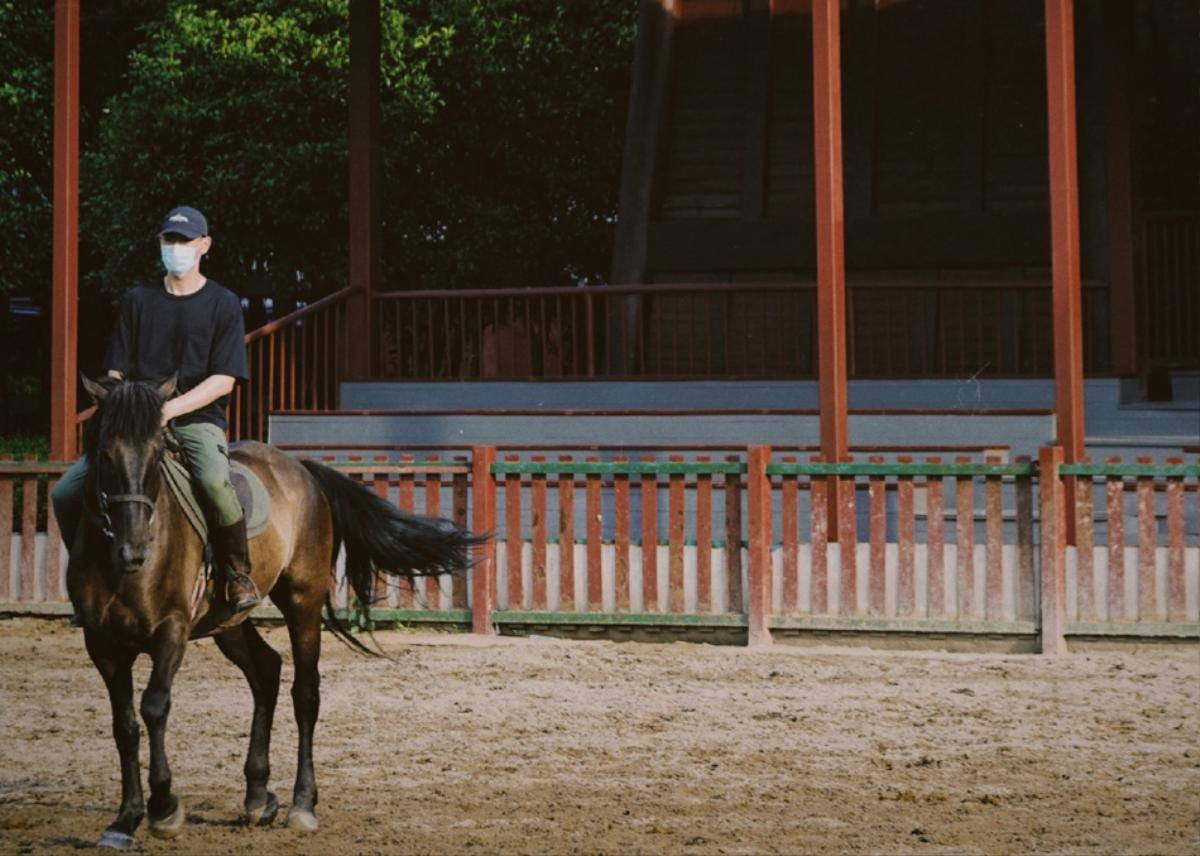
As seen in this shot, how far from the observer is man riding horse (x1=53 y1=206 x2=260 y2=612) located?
717cm

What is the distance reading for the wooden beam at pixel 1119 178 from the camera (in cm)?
1797

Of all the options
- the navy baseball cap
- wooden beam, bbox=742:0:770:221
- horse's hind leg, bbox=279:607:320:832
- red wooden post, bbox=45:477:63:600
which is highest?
wooden beam, bbox=742:0:770:221

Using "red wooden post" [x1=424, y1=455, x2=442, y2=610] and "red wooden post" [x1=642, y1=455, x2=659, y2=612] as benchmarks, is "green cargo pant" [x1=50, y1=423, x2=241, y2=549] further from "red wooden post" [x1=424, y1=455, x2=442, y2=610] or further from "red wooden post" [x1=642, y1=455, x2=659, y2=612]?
"red wooden post" [x1=424, y1=455, x2=442, y2=610]

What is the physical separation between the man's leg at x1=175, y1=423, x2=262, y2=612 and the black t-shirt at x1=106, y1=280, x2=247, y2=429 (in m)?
0.12

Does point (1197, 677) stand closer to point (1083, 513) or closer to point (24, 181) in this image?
point (1083, 513)

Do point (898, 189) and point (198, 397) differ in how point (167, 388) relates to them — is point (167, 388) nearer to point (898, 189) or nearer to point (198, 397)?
point (198, 397)

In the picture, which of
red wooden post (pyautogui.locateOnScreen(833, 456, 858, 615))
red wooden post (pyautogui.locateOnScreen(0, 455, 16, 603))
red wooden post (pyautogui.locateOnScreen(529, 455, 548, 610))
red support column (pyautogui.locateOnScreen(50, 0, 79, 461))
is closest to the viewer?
red wooden post (pyautogui.locateOnScreen(833, 456, 858, 615))

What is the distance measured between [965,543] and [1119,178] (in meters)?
7.36

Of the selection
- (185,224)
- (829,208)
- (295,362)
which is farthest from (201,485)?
(295,362)

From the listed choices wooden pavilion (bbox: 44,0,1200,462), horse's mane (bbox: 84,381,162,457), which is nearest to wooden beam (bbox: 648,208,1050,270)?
wooden pavilion (bbox: 44,0,1200,462)

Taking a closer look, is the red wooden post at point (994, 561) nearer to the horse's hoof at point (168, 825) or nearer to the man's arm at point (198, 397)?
the man's arm at point (198, 397)

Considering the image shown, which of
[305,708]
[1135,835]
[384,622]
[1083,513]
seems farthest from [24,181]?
[1135,835]

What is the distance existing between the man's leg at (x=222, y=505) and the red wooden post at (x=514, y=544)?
579 cm

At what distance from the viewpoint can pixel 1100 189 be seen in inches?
752
